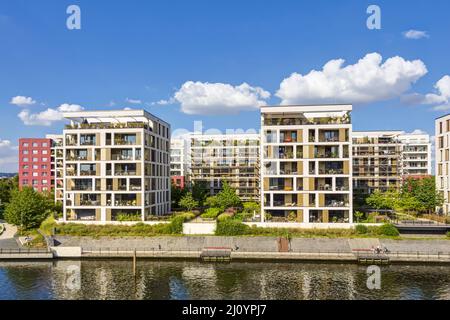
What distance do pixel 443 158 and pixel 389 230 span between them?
91.4ft

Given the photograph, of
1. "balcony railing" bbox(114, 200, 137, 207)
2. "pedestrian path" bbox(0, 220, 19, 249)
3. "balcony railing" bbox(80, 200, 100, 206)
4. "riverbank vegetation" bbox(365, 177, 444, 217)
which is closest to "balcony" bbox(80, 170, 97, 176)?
"balcony railing" bbox(80, 200, 100, 206)

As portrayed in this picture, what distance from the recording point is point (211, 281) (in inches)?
1478

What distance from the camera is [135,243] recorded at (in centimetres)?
5097

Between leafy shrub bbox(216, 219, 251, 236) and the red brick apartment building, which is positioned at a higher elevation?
the red brick apartment building

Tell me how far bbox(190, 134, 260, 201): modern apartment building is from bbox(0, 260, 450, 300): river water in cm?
5150

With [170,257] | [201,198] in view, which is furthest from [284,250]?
[201,198]

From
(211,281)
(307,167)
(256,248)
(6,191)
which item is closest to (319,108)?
(307,167)

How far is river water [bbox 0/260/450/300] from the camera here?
33.5 metres

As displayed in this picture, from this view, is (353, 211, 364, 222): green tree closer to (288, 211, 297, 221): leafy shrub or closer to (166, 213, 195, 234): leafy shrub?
(288, 211, 297, 221): leafy shrub

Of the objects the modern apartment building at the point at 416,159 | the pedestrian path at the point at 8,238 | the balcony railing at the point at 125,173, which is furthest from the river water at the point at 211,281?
the modern apartment building at the point at 416,159

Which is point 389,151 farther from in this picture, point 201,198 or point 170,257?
point 170,257

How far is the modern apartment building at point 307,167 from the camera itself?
184ft

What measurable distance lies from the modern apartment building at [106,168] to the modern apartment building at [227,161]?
3612 cm

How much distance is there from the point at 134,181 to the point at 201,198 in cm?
2212
